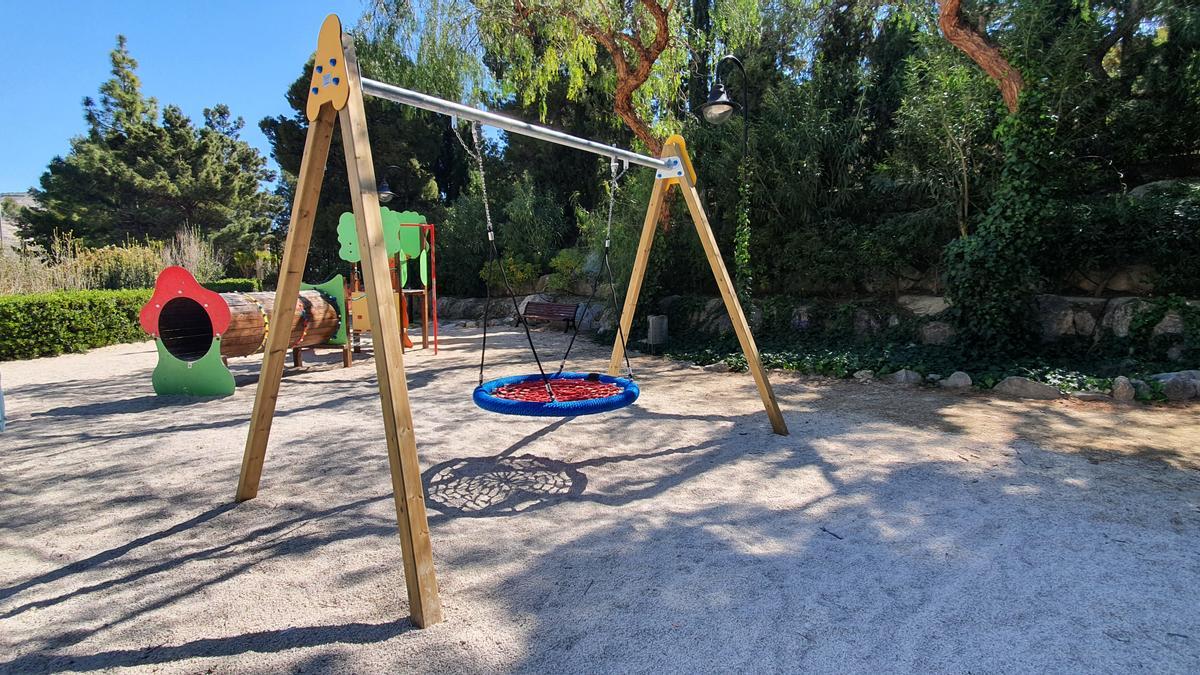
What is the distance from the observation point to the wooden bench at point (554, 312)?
10.6m

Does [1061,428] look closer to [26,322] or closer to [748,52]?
[748,52]

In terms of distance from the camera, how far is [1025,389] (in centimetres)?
487

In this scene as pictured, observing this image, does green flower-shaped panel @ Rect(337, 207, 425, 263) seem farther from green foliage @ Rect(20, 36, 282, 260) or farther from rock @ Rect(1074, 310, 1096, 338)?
green foliage @ Rect(20, 36, 282, 260)

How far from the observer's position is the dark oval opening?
17.2 ft

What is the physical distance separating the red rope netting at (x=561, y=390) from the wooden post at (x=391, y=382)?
120 cm

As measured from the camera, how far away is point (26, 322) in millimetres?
7332

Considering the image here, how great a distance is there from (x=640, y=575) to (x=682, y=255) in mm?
7190

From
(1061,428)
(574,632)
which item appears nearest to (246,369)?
(574,632)

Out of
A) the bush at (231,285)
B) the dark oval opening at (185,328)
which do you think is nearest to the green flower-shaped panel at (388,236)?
the dark oval opening at (185,328)

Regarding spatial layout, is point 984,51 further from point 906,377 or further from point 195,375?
point 195,375

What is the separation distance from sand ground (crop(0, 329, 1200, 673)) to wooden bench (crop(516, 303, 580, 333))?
6354 millimetres

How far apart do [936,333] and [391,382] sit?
6343 millimetres

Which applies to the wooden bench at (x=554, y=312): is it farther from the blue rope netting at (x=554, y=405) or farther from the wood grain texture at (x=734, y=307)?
the blue rope netting at (x=554, y=405)

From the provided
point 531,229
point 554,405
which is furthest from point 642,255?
point 531,229
